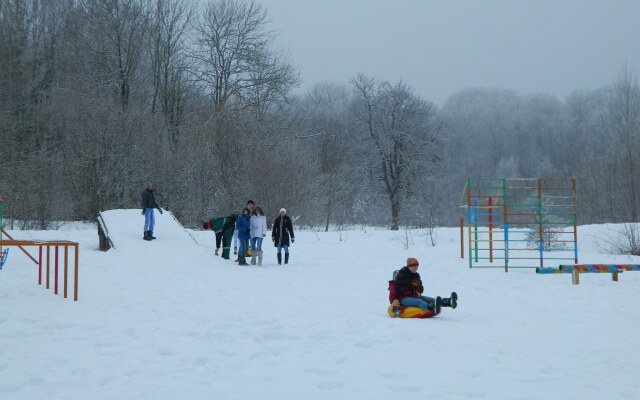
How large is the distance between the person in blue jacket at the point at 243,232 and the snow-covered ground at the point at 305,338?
2071 millimetres

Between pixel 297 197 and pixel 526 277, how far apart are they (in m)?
16.4

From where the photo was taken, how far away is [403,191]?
41438mm

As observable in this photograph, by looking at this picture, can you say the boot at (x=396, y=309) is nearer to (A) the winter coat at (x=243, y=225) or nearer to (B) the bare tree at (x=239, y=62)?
(A) the winter coat at (x=243, y=225)

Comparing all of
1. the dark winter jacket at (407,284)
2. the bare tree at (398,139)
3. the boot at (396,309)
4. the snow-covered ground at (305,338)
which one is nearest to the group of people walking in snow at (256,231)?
the snow-covered ground at (305,338)

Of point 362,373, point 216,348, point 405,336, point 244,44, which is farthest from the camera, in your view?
point 244,44

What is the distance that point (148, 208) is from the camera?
1908cm

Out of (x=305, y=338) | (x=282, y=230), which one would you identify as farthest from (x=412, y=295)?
(x=282, y=230)

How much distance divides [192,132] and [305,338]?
27.0 meters

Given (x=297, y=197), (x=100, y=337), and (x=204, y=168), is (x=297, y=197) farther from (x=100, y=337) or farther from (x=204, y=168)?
(x=100, y=337)

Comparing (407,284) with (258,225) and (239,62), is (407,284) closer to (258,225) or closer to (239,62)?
(258,225)

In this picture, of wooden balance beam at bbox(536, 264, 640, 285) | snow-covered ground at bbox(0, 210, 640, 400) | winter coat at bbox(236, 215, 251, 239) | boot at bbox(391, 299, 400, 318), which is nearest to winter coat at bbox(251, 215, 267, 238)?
winter coat at bbox(236, 215, 251, 239)

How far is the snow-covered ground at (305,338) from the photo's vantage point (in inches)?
211

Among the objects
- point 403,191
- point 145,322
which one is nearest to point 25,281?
point 145,322

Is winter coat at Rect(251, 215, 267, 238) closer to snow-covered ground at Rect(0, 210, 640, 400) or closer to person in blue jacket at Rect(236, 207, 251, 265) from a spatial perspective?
person in blue jacket at Rect(236, 207, 251, 265)
